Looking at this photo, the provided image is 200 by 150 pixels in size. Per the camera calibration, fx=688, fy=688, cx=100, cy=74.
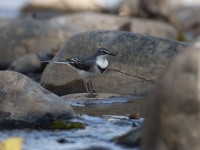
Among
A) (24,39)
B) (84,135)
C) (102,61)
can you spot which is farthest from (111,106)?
(24,39)

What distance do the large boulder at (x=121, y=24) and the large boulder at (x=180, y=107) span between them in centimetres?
1210

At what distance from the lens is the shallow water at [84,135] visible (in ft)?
21.7

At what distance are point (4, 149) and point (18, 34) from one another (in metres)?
8.65

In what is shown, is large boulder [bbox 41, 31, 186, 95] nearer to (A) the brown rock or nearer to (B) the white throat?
(B) the white throat

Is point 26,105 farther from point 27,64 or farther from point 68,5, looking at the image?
point 68,5

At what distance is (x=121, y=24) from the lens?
19688 mm

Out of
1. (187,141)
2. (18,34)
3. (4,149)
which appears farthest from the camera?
(18,34)

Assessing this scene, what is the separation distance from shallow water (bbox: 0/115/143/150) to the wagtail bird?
6.83ft

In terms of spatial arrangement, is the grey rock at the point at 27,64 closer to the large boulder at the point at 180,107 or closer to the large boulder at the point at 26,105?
the large boulder at the point at 26,105

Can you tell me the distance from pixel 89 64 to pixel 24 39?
469 centimetres

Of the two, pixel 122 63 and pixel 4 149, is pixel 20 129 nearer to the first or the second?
pixel 4 149

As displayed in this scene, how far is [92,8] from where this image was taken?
106 ft

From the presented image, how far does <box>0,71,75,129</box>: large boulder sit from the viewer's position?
7.43 meters

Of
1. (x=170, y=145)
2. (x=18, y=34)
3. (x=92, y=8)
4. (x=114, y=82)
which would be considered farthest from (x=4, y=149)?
(x=92, y=8)
